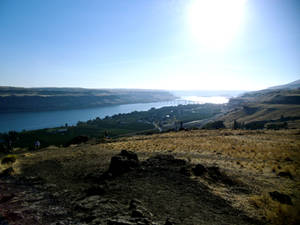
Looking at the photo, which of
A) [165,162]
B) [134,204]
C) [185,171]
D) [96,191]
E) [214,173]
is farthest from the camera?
[165,162]

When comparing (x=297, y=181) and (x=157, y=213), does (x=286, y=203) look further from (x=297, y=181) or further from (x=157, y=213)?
(x=157, y=213)

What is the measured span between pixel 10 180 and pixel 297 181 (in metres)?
25.6

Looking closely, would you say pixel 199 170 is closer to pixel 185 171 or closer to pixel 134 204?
pixel 185 171

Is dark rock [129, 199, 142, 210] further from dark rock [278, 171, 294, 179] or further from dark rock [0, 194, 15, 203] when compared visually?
dark rock [278, 171, 294, 179]

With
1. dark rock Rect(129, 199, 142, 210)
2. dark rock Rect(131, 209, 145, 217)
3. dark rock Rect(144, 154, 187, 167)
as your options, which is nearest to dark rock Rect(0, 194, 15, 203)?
dark rock Rect(129, 199, 142, 210)

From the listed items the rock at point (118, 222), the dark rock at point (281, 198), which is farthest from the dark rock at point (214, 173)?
the rock at point (118, 222)

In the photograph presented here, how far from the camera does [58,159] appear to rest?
80.4 feet

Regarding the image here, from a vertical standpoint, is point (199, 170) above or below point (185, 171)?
above

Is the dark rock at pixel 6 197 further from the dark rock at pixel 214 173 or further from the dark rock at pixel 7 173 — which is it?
the dark rock at pixel 214 173

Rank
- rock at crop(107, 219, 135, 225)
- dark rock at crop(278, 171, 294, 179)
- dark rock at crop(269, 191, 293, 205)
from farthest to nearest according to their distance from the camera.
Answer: dark rock at crop(278, 171, 294, 179) → dark rock at crop(269, 191, 293, 205) → rock at crop(107, 219, 135, 225)

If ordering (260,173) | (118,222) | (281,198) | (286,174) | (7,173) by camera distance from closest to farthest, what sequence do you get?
1. (118,222)
2. (281,198)
3. (286,174)
4. (260,173)
5. (7,173)

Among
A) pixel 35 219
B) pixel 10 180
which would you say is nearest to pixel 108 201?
pixel 35 219

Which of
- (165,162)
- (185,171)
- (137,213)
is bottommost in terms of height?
(165,162)

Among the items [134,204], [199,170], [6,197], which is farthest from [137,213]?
[6,197]
